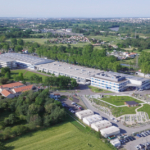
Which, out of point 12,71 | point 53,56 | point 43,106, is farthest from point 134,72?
point 12,71

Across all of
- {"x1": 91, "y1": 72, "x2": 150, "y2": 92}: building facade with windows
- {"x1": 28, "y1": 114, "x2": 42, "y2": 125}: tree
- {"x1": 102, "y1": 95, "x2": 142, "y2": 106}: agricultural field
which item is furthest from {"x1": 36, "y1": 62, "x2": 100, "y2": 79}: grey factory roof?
{"x1": 28, "y1": 114, "x2": 42, "y2": 125}: tree

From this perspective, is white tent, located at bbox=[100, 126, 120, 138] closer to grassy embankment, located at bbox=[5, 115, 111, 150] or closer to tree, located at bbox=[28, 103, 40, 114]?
grassy embankment, located at bbox=[5, 115, 111, 150]

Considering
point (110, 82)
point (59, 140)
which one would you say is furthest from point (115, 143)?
point (110, 82)

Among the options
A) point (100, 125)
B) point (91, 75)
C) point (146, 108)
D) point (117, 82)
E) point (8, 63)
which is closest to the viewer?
point (100, 125)

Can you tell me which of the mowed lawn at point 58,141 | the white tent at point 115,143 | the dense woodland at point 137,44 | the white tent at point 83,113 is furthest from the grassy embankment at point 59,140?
the dense woodland at point 137,44

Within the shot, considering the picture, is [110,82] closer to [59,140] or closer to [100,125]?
[100,125]

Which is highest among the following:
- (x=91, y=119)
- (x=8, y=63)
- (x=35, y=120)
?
(x=8, y=63)
